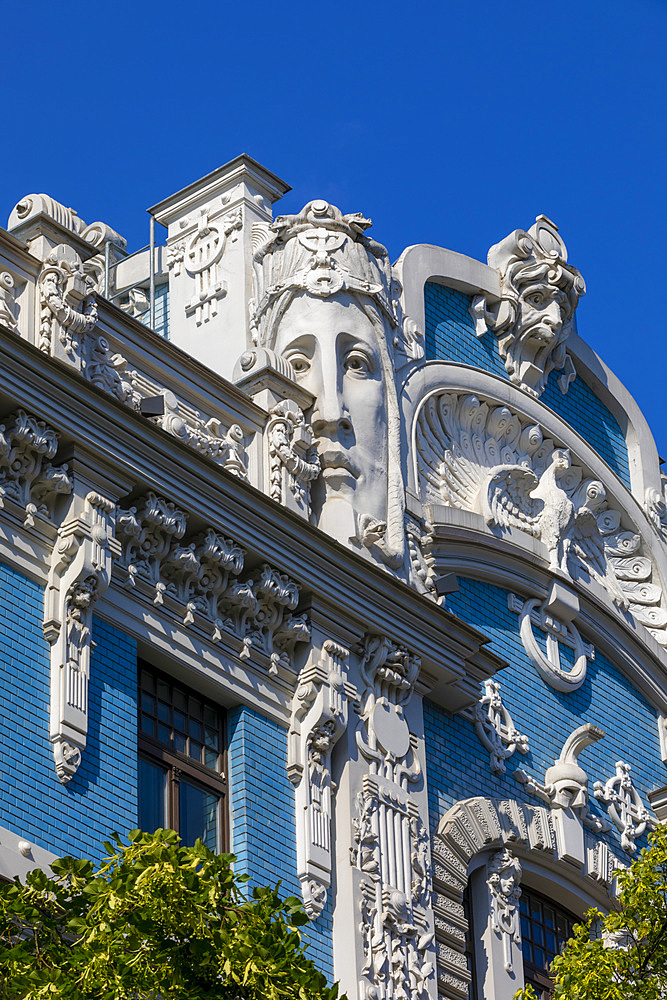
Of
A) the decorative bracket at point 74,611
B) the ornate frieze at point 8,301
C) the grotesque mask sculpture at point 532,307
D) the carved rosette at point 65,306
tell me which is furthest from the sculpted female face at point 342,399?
the ornate frieze at point 8,301

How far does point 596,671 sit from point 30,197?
815 cm

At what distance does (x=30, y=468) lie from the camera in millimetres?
15172

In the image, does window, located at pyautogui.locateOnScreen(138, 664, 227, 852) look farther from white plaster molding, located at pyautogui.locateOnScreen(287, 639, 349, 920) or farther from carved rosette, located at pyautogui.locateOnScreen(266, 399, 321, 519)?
carved rosette, located at pyautogui.locateOnScreen(266, 399, 321, 519)

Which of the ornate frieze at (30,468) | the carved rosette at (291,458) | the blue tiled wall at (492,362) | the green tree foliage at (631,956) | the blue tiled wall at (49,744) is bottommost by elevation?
the green tree foliage at (631,956)

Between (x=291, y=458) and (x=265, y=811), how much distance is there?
3.10m

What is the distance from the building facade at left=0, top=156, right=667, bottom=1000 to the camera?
49.9 ft

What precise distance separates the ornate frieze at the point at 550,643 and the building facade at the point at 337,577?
0.04m

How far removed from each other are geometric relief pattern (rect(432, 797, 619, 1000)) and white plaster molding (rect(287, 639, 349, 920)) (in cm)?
153

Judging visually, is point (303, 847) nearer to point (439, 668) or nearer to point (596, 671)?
point (439, 668)

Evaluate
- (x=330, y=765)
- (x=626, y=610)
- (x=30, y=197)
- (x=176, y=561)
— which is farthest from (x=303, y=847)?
(x=626, y=610)

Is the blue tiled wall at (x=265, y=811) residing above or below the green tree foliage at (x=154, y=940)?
above

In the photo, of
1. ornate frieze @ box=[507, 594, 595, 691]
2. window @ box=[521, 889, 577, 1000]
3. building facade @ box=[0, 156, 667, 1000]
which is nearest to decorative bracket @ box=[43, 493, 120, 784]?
building facade @ box=[0, 156, 667, 1000]

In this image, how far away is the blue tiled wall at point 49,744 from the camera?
1408 cm

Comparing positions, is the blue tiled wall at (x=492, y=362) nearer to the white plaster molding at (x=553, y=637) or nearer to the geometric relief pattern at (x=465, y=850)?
the white plaster molding at (x=553, y=637)
